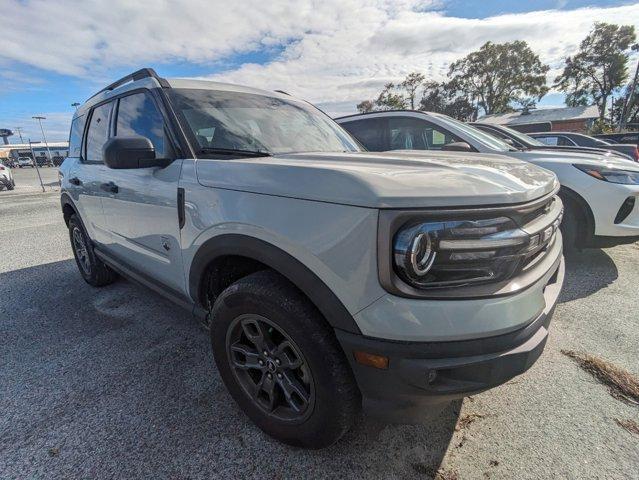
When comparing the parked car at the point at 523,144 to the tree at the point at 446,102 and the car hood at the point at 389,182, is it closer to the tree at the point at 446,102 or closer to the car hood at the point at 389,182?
the car hood at the point at 389,182

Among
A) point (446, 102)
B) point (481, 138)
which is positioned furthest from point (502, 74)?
point (481, 138)

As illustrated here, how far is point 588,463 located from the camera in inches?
68.1

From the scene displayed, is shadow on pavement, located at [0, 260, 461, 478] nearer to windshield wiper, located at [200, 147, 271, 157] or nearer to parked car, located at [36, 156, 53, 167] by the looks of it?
windshield wiper, located at [200, 147, 271, 157]

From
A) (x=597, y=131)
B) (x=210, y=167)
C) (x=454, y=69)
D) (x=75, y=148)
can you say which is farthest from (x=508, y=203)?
(x=454, y=69)

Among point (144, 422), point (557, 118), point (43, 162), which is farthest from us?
point (43, 162)

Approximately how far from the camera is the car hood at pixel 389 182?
134 centimetres

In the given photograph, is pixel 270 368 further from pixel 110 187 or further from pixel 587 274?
pixel 587 274

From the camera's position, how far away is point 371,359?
55.5 inches

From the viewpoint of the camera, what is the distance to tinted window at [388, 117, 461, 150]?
4869 mm

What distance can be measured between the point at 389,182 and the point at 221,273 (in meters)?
1.22

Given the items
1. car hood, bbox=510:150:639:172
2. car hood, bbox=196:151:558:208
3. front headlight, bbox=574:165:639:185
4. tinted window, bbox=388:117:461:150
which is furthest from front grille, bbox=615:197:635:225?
car hood, bbox=196:151:558:208

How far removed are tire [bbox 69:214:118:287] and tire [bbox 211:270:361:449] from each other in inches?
103

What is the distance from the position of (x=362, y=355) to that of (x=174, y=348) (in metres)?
1.94

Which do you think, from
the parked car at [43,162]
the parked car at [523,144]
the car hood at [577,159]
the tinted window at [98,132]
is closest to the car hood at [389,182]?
the tinted window at [98,132]
